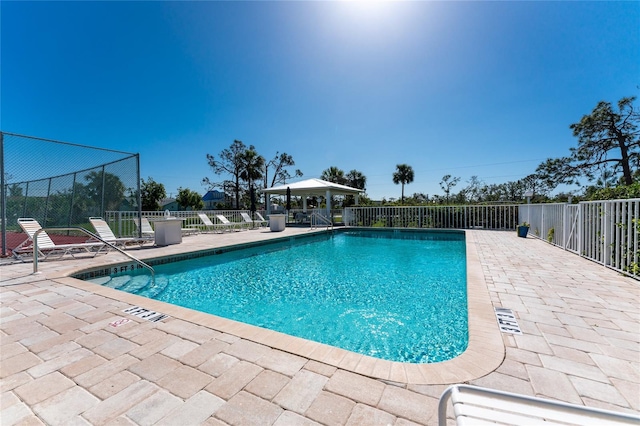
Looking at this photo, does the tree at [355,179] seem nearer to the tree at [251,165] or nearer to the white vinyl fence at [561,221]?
the tree at [251,165]

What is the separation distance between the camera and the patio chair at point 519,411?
2.38 ft

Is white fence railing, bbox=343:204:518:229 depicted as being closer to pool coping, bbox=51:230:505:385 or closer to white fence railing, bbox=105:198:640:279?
white fence railing, bbox=105:198:640:279

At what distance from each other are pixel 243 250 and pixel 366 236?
576 centimetres

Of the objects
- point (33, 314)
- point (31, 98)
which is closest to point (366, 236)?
point (33, 314)

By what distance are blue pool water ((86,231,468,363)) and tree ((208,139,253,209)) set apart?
1952 centimetres

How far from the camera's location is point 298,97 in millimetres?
11906

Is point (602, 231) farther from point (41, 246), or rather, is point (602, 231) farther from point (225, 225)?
point (225, 225)

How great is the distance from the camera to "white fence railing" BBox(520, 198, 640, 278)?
375 centimetres

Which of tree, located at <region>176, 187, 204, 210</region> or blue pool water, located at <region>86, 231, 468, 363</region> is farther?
tree, located at <region>176, 187, 204, 210</region>

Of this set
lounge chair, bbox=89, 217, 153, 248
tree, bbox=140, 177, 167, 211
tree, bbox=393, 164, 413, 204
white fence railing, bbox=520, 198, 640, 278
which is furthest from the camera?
tree, bbox=393, 164, 413, 204

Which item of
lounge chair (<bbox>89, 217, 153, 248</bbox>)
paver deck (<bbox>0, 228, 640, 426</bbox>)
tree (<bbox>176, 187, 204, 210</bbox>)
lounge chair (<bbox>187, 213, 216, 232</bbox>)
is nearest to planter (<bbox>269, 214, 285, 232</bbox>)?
lounge chair (<bbox>187, 213, 216, 232</bbox>)

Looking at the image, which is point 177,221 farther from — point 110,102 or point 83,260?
point 110,102

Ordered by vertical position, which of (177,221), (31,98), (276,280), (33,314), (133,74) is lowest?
(276,280)

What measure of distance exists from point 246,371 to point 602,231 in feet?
20.3
